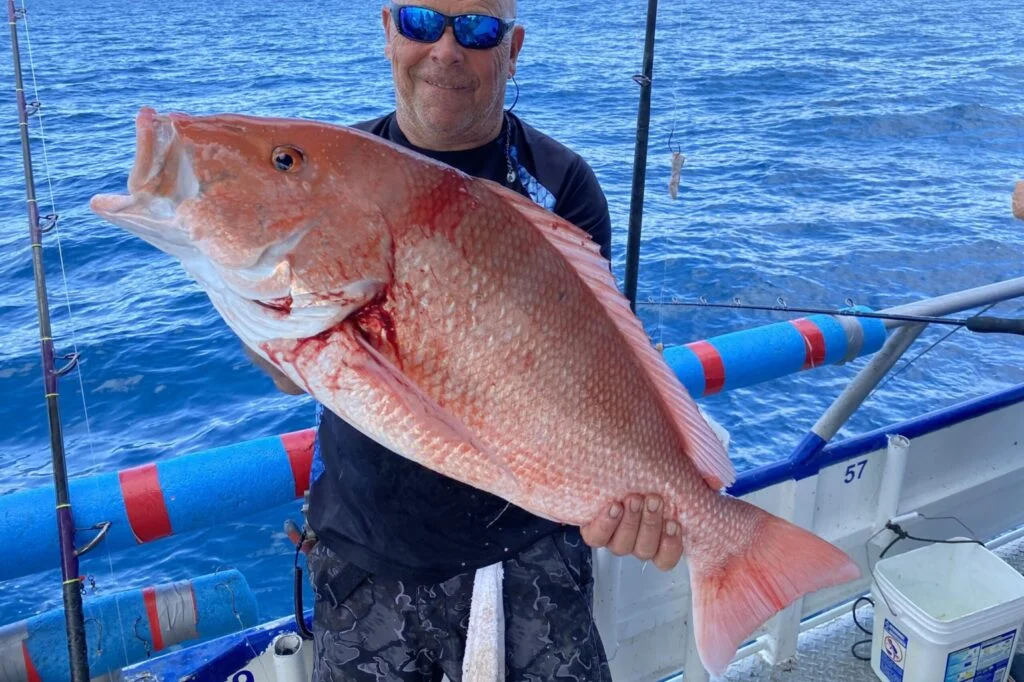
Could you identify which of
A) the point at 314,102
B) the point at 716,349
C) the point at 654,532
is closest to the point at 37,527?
the point at 654,532

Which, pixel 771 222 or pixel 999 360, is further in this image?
pixel 771 222

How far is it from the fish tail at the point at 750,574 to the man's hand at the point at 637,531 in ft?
0.24

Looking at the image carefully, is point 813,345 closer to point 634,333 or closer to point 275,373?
point 634,333

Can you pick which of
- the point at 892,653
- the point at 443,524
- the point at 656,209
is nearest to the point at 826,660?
the point at 892,653

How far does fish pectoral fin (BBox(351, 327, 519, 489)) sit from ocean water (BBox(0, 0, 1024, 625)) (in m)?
2.02

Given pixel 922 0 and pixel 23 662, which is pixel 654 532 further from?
pixel 922 0

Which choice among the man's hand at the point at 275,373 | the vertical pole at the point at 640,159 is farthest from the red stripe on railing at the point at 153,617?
the vertical pole at the point at 640,159

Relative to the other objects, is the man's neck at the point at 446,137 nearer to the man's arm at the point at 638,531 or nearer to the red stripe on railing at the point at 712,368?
the man's arm at the point at 638,531

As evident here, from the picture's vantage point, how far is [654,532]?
161cm

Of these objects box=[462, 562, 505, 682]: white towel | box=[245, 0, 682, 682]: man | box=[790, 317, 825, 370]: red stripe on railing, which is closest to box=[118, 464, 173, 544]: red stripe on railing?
box=[245, 0, 682, 682]: man

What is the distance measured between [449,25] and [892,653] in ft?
7.93

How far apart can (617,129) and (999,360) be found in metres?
6.74

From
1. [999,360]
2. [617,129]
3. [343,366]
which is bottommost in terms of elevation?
[999,360]

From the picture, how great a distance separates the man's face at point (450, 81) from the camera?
179 cm
